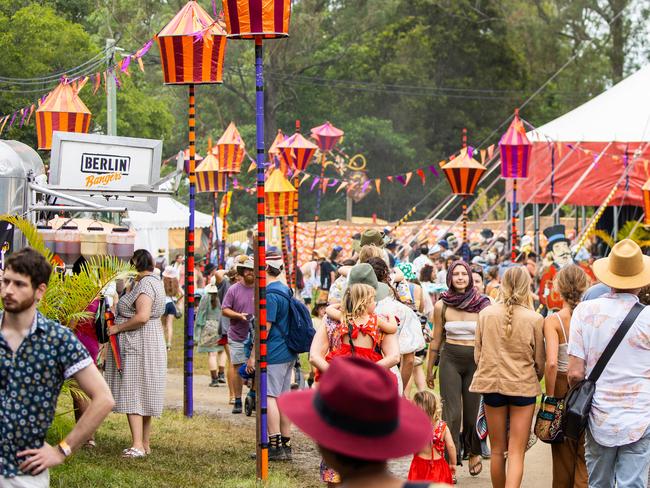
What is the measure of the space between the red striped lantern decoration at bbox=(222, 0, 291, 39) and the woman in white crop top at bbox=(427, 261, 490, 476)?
2418 millimetres

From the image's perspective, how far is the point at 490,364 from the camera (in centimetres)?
755

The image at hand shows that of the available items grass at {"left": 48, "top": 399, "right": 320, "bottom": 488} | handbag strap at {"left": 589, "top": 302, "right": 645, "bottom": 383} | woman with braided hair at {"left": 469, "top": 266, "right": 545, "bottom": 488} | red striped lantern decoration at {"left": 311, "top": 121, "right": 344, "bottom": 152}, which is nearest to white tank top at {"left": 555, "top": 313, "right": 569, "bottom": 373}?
woman with braided hair at {"left": 469, "top": 266, "right": 545, "bottom": 488}

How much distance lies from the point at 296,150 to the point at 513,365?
1784 centimetres

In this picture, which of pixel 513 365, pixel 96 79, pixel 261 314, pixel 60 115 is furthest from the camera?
pixel 96 79

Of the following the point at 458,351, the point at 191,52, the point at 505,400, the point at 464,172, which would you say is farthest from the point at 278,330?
the point at 464,172

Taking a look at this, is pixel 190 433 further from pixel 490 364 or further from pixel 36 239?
pixel 490 364

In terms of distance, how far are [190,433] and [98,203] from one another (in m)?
2.45

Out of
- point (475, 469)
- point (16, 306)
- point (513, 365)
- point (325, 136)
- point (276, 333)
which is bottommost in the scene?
point (475, 469)

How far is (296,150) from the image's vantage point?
82.0 ft

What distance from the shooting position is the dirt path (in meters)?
9.12

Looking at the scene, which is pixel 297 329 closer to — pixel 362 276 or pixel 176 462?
pixel 176 462

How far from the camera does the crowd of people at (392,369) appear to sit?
2969 millimetres

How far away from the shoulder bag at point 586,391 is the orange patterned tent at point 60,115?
10989mm

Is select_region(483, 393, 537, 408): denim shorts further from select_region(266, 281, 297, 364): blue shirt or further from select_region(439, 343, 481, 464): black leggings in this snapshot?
select_region(266, 281, 297, 364): blue shirt
